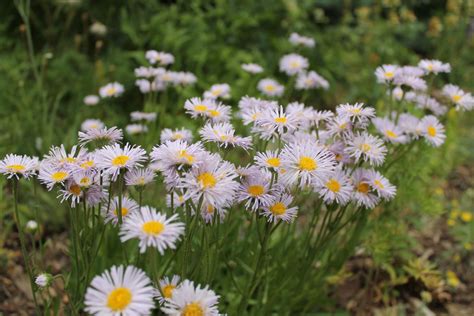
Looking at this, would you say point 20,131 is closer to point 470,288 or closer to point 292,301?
point 292,301

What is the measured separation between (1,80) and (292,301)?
2369 millimetres

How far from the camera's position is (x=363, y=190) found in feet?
4.82

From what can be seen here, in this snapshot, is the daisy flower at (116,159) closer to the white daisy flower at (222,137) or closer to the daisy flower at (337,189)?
the white daisy flower at (222,137)

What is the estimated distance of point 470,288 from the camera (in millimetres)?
2494

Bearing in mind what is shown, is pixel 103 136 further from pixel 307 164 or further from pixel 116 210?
pixel 307 164

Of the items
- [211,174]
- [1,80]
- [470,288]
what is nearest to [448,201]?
[470,288]

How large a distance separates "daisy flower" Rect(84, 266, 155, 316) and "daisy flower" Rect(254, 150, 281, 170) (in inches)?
17.8

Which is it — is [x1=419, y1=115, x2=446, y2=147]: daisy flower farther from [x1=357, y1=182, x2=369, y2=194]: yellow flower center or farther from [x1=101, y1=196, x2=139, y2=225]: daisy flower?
[x1=101, y1=196, x2=139, y2=225]: daisy flower

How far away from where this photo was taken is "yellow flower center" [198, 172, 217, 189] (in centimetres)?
105

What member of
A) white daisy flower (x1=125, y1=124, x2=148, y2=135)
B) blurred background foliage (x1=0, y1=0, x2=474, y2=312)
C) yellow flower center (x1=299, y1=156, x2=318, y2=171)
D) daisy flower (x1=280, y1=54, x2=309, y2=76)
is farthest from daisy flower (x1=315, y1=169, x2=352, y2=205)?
white daisy flower (x1=125, y1=124, x2=148, y2=135)

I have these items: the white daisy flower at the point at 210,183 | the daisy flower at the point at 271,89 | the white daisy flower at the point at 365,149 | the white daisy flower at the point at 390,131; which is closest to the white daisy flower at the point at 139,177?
the white daisy flower at the point at 210,183

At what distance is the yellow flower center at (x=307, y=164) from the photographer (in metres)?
1.23

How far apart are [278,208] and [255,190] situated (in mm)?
91

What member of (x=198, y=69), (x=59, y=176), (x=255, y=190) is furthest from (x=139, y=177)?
(x=198, y=69)
